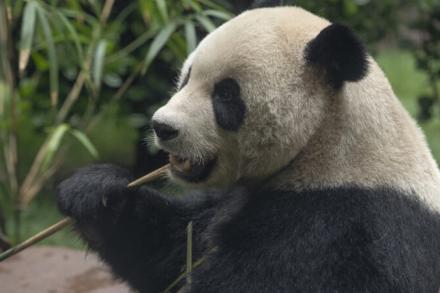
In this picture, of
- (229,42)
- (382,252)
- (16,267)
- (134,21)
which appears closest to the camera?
(382,252)

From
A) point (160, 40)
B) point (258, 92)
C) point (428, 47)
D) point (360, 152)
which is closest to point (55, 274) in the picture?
point (160, 40)

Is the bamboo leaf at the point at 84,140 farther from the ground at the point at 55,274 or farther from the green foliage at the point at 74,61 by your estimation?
the ground at the point at 55,274

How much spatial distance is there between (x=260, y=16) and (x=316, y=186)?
0.65 metres

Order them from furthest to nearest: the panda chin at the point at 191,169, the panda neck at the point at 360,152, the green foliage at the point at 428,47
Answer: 1. the green foliage at the point at 428,47
2. the panda chin at the point at 191,169
3. the panda neck at the point at 360,152

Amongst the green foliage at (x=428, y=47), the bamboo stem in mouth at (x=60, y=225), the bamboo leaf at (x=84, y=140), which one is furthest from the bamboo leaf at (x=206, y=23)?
the green foliage at (x=428, y=47)

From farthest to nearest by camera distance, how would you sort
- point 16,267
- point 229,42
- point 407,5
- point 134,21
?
point 407,5
point 134,21
point 16,267
point 229,42

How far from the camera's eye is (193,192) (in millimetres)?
3562

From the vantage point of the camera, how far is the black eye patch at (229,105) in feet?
9.68

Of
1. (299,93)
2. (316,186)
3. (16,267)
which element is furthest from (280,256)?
(16,267)

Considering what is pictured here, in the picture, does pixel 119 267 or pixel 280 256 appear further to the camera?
pixel 119 267

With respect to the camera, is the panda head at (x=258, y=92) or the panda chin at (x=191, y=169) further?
the panda chin at (x=191, y=169)

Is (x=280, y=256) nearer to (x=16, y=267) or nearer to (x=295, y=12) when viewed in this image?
(x=295, y=12)

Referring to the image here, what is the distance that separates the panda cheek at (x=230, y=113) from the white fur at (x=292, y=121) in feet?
0.07

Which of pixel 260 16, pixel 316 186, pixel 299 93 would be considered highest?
pixel 260 16
